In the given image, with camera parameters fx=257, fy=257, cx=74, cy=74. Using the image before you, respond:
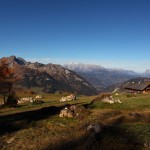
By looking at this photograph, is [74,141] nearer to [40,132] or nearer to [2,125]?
[40,132]

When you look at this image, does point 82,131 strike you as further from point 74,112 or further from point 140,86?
point 140,86

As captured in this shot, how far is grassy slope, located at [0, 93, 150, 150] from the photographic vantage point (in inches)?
992

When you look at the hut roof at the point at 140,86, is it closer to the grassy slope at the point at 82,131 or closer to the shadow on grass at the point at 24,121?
the grassy slope at the point at 82,131

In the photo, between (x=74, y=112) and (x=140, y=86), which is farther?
(x=140, y=86)

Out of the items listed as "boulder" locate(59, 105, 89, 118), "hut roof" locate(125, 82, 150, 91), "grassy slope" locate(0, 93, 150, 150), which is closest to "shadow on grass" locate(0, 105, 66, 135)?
"grassy slope" locate(0, 93, 150, 150)

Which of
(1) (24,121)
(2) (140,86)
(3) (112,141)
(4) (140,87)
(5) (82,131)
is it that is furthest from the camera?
(2) (140,86)

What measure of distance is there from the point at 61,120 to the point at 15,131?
352 inches

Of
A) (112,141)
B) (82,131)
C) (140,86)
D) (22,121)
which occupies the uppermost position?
(140,86)

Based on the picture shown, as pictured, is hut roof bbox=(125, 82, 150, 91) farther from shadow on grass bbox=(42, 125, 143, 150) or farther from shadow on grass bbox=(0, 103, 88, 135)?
shadow on grass bbox=(42, 125, 143, 150)

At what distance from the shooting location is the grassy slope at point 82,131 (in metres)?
25.2

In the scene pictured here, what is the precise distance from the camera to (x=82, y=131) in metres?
36.4

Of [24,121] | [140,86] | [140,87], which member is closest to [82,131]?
[24,121]

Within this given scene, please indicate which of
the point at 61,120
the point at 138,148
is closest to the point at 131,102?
the point at 61,120

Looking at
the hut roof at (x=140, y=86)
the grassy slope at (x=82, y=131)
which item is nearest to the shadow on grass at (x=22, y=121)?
the grassy slope at (x=82, y=131)
